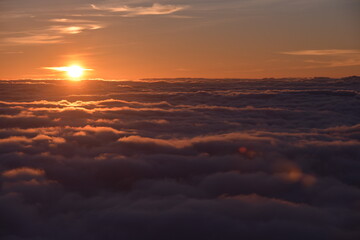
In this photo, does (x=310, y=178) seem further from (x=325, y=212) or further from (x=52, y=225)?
(x=52, y=225)

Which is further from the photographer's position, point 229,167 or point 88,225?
point 229,167

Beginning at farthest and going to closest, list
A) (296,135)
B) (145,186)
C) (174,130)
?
(174,130)
(296,135)
(145,186)

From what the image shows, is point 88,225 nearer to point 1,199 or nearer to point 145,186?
point 1,199

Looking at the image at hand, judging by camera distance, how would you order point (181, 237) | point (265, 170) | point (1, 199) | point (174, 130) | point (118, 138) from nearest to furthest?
point (181, 237)
point (1, 199)
point (265, 170)
point (118, 138)
point (174, 130)

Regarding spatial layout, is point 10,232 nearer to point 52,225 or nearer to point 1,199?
point 52,225

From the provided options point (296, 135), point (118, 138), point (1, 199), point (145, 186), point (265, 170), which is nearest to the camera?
point (1, 199)

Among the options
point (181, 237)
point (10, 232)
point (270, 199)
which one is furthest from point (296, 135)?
point (10, 232)

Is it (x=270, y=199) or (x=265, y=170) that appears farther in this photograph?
(x=265, y=170)

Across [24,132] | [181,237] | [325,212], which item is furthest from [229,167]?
[24,132]

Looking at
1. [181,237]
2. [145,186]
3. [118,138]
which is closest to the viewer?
[181,237]
